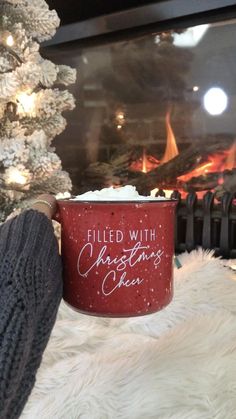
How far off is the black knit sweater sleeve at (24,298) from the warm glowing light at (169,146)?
1.04m

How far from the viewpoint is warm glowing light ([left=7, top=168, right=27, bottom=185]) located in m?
0.96

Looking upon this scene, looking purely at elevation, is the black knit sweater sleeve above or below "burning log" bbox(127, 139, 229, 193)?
below

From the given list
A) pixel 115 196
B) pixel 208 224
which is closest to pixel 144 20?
pixel 208 224

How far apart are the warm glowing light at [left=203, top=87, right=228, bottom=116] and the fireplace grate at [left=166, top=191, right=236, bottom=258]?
0.82 ft

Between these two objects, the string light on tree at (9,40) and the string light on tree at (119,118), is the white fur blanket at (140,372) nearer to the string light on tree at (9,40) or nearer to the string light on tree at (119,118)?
the string light on tree at (9,40)

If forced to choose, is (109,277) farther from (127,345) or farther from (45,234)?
(127,345)

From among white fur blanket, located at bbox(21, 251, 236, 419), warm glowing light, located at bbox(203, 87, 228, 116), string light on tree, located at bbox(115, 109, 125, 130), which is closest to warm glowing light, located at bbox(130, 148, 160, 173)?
string light on tree, located at bbox(115, 109, 125, 130)

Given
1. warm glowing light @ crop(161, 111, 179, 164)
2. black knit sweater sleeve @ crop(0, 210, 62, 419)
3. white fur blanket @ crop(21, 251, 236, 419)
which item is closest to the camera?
black knit sweater sleeve @ crop(0, 210, 62, 419)

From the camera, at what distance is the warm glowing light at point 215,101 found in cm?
127

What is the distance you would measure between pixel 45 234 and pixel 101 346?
0.33 m

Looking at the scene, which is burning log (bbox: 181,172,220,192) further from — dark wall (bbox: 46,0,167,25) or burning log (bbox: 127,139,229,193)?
dark wall (bbox: 46,0,167,25)

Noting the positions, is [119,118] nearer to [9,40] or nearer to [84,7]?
[84,7]

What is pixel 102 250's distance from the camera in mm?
347

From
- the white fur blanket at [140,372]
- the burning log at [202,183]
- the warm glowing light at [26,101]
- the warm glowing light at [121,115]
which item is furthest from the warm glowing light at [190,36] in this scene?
the white fur blanket at [140,372]
